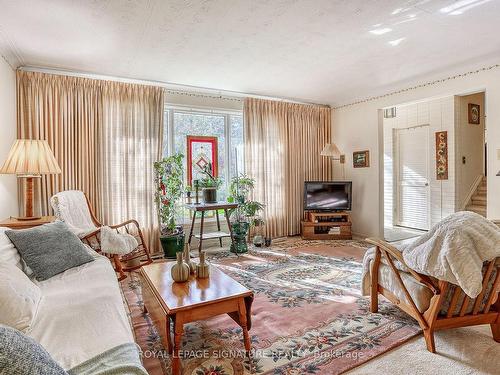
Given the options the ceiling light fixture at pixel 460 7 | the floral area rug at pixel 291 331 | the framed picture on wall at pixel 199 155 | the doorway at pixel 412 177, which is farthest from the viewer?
the doorway at pixel 412 177

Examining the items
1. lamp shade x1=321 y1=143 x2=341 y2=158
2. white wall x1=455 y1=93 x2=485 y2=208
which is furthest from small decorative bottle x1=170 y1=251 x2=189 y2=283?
white wall x1=455 y1=93 x2=485 y2=208

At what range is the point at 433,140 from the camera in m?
5.93

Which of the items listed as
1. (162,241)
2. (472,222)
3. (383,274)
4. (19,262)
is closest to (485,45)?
(472,222)

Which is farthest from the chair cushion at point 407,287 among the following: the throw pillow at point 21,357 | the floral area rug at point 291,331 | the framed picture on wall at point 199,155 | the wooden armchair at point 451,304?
the framed picture on wall at point 199,155

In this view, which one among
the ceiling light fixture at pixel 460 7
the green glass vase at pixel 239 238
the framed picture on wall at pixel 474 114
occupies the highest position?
the ceiling light fixture at pixel 460 7

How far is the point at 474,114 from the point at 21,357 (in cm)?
709

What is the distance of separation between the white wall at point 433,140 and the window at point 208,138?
302cm

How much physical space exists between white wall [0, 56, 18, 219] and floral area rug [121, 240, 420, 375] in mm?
1478

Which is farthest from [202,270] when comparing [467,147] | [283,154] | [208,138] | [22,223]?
[467,147]

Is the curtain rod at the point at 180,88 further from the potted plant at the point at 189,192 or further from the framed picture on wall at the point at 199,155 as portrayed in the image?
the potted plant at the point at 189,192

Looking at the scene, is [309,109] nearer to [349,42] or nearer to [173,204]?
[349,42]

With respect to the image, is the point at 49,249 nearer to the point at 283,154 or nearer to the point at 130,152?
the point at 130,152

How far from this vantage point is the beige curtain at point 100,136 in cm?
371

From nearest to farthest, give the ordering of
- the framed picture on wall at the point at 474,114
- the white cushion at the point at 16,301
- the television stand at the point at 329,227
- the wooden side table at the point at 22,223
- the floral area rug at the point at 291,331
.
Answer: the white cushion at the point at 16,301
the floral area rug at the point at 291,331
the wooden side table at the point at 22,223
the television stand at the point at 329,227
the framed picture on wall at the point at 474,114
